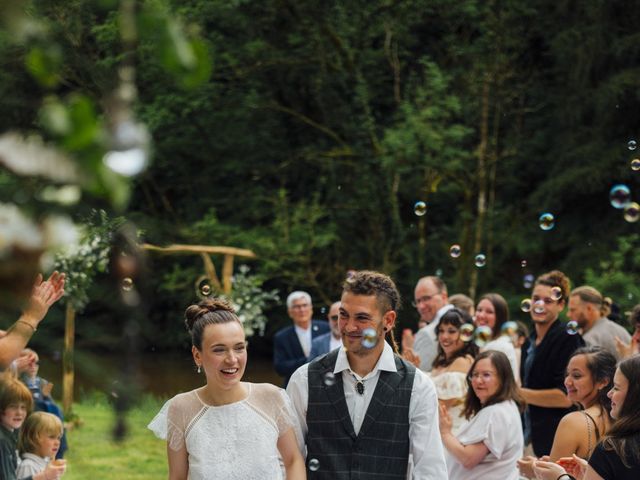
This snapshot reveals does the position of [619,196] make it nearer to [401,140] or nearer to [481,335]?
[481,335]

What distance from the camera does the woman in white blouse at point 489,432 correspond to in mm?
4613

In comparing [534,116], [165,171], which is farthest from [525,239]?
[165,171]

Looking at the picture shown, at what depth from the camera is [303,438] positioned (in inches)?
135

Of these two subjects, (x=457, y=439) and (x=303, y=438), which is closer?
(x=303, y=438)

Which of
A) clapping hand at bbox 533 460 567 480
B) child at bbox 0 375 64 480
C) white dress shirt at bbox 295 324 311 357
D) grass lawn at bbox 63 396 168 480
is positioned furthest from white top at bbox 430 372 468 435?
grass lawn at bbox 63 396 168 480

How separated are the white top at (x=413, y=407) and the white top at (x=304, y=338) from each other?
443 cm

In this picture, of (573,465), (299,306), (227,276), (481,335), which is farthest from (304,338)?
(227,276)

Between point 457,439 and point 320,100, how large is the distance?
1153cm

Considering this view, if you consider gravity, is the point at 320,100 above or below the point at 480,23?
below

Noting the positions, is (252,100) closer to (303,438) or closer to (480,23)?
(480,23)

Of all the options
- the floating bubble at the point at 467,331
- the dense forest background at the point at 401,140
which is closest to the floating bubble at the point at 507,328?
the floating bubble at the point at 467,331

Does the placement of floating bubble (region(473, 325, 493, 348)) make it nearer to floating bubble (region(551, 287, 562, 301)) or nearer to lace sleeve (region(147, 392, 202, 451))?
floating bubble (region(551, 287, 562, 301))

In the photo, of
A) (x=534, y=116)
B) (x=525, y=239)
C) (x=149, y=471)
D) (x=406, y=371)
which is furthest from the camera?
(x=534, y=116)

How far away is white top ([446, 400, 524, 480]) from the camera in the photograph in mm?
4625
